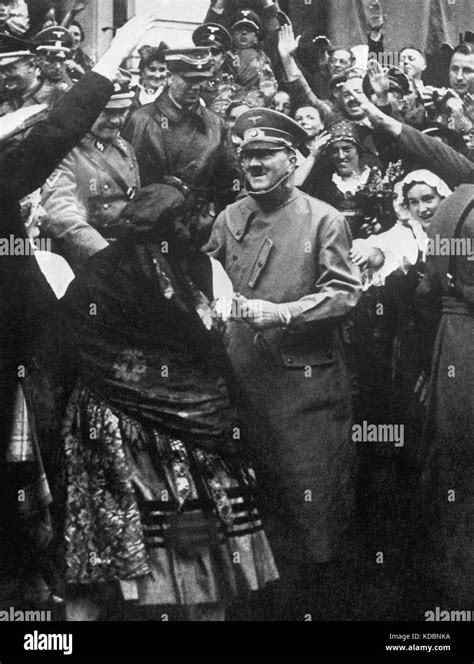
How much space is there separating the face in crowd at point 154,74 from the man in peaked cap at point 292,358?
612mm

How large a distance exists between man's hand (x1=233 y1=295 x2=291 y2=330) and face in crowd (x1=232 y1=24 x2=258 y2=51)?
4.90 feet

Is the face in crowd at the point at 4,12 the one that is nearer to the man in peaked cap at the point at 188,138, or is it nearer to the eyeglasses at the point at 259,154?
the man in peaked cap at the point at 188,138

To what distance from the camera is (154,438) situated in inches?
232

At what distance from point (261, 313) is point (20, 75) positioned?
6.45 feet

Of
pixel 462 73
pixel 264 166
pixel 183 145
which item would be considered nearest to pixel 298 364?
pixel 264 166

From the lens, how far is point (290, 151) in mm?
6156

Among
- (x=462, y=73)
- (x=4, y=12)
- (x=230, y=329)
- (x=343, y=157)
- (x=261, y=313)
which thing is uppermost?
(x=4, y=12)

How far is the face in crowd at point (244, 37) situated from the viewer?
20.5 ft

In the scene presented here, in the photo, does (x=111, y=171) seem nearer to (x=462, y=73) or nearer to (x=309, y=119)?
(x=309, y=119)

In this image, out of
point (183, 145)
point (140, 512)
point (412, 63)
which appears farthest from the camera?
point (412, 63)

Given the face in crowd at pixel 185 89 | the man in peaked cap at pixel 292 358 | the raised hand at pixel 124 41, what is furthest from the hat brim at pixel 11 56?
the man in peaked cap at pixel 292 358
